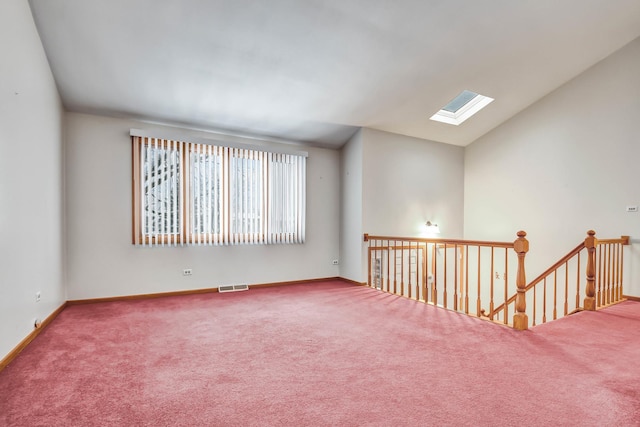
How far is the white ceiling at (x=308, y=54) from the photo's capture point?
304 centimetres

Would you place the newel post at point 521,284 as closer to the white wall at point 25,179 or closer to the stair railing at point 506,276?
the stair railing at point 506,276

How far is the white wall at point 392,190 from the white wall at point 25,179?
4.26 metres

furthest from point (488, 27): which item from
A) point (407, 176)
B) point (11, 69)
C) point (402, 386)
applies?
point (11, 69)

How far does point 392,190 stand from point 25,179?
5.07 meters

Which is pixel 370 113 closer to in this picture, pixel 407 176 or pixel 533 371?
pixel 407 176

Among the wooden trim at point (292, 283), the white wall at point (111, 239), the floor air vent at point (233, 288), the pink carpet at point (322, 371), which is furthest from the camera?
the wooden trim at point (292, 283)

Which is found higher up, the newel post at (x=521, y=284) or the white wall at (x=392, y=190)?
the white wall at (x=392, y=190)

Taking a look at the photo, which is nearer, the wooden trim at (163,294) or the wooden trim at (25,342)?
the wooden trim at (25,342)

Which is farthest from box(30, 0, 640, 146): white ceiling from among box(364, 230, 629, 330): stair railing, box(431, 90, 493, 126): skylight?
box(364, 230, 629, 330): stair railing

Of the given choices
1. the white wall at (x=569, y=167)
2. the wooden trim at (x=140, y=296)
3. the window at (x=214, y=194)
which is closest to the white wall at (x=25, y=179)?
the wooden trim at (x=140, y=296)

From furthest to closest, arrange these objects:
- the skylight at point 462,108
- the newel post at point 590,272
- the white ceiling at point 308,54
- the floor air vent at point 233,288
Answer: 1. the skylight at point 462,108
2. the floor air vent at point 233,288
3. the newel post at point 590,272
4. the white ceiling at point 308,54

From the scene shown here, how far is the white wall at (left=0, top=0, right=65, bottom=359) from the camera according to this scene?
2.35 metres

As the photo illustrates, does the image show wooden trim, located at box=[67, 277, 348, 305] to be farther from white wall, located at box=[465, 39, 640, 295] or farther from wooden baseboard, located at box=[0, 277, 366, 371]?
white wall, located at box=[465, 39, 640, 295]

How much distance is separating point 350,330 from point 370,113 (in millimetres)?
3451
